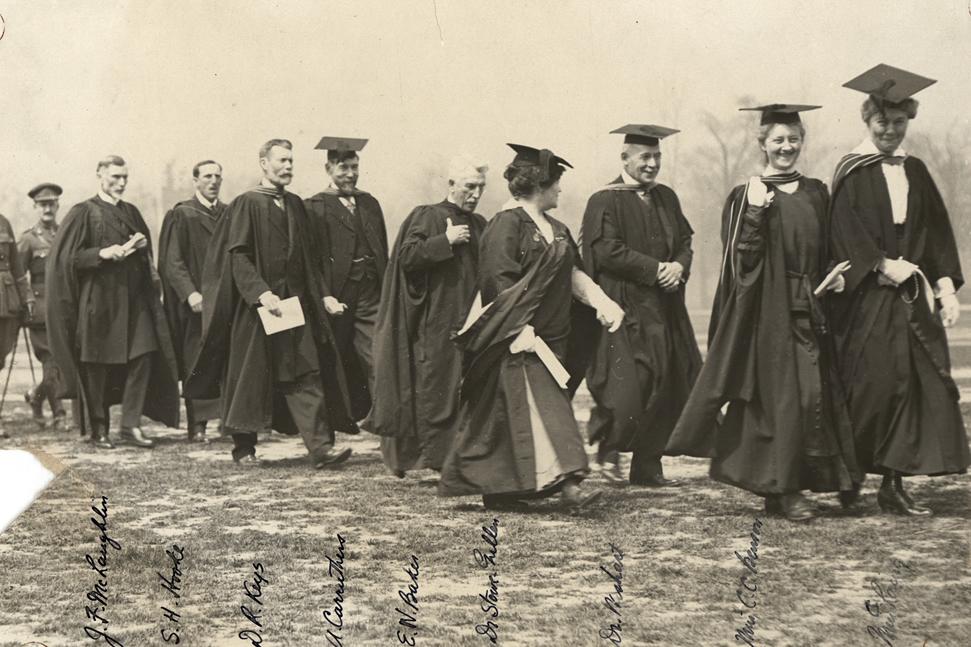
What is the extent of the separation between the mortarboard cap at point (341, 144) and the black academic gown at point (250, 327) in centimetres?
54

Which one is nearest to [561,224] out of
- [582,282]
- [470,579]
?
[582,282]

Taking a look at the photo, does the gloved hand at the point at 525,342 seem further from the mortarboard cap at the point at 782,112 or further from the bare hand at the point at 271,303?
the bare hand at the point at 271,303

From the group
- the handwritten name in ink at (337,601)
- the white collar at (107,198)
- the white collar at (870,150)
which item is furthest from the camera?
the white collar at (107,198)

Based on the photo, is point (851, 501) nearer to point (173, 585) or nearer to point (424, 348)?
point (424, 348)

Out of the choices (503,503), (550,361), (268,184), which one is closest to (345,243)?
(268,184)

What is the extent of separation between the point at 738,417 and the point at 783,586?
41.1 inches

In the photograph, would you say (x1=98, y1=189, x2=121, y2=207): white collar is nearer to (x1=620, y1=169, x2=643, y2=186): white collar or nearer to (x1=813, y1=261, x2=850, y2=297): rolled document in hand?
(x1=620, y1=169, x2=643, y2=186): white collar

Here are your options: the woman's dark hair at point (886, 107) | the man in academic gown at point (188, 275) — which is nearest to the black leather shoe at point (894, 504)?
the woman's dark hair at point (886, 107)

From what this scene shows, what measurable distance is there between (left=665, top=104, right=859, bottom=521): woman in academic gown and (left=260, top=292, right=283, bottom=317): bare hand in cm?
256

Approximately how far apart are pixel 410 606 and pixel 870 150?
3.24 m

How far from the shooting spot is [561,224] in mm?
6016

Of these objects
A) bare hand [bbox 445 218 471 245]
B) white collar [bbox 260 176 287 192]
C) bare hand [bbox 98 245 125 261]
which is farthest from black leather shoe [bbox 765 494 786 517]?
bare hand [bbox 98 245 125 261]

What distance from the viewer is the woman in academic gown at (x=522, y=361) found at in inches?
226

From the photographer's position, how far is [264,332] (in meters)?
7.16
